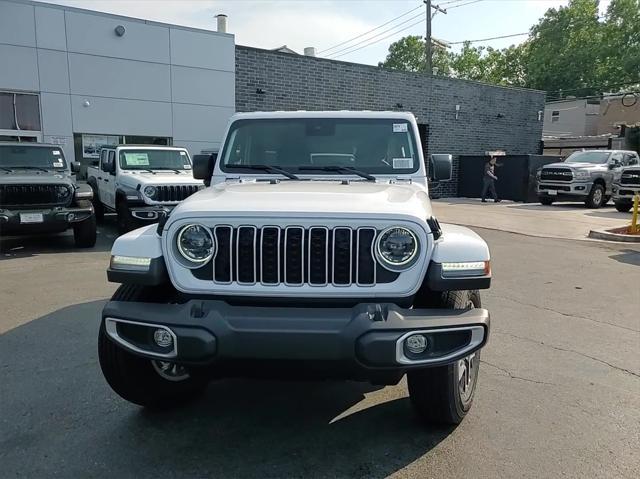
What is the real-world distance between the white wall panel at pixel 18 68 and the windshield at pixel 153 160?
4526 mm

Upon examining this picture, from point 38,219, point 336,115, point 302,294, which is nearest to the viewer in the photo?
point 302,294

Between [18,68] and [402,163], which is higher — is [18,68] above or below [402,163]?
above

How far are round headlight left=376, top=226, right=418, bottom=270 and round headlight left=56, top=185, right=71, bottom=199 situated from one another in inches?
301

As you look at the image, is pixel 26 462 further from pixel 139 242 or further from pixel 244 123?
pixel 244 123

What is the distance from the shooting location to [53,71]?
534 inches

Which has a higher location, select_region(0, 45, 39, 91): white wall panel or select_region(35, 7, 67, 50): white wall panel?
select_region(35, 7, 67, 50): white wall panel

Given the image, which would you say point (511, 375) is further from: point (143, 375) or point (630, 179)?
point (630, 179)

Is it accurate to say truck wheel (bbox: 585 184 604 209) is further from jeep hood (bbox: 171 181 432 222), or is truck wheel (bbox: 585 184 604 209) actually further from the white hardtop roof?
jeep hood (bbox: 171 181 432 222)

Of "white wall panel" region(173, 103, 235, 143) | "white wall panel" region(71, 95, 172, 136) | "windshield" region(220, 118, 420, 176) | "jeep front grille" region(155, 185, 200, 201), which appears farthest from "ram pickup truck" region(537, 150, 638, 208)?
"windshield" region(220, 118, 420, 176)

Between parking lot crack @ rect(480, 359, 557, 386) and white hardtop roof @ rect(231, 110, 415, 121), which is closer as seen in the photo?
parking lot crack @ rect(480, 359, 557, 386)

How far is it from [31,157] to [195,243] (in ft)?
27.5

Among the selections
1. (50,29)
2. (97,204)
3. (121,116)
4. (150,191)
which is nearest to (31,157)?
(150,191)

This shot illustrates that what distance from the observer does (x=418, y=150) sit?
13.4ft

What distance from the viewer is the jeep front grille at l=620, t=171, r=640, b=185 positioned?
15547 mm
